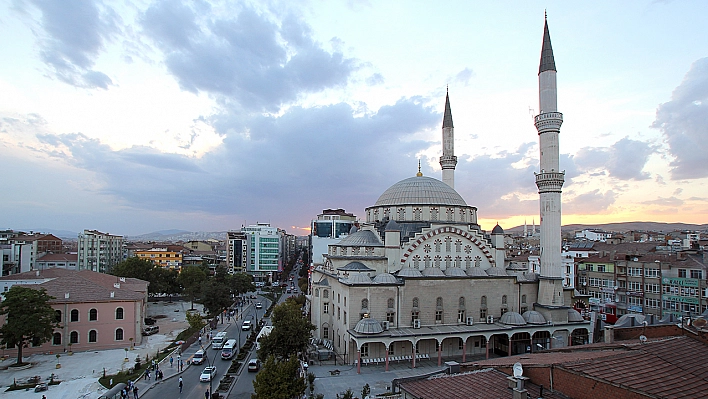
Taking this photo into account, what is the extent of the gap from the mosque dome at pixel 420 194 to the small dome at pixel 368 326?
12.2 m

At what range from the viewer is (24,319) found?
26.5 metres

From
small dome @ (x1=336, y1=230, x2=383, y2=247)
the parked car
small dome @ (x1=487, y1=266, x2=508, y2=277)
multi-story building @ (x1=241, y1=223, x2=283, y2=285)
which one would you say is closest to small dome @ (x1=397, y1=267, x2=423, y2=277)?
small dome @ (x1=336, y1=230, x2=383, y2=247)

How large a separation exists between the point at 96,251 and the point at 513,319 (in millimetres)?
59240

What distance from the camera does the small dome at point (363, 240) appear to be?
107ft

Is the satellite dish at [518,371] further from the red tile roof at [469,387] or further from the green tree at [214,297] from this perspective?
the green tree at [214,297]

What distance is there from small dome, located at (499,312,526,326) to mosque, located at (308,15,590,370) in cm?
7

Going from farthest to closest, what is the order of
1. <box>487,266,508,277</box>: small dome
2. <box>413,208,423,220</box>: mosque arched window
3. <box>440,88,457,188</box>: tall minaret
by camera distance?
<box>440,88,457,188</box>: tall minaret → <box>413,208,423,220</box>: mosque arched window → <box>487,266,508,277</box>: small dome

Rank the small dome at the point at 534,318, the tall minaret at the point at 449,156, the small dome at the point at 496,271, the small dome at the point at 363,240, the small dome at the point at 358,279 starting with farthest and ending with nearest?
the tall minaret at the point at 449,156, the small dome at the point at 363,240, the small dome at the point at 496,271, the small dome at the point at 534,318, the small dome at the point at 358,279

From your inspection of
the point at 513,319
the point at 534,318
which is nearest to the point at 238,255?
the point at 513,319

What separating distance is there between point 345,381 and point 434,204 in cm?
1648

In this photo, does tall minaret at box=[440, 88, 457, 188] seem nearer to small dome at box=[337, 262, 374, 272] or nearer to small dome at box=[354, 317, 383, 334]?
small dome at box=[337, 262, 374, 272]

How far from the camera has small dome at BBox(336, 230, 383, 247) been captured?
107 ft

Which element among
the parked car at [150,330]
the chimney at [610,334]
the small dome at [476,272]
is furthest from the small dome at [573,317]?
the parked car at [150,330]

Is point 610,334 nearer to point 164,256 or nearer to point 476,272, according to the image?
point 476,272
